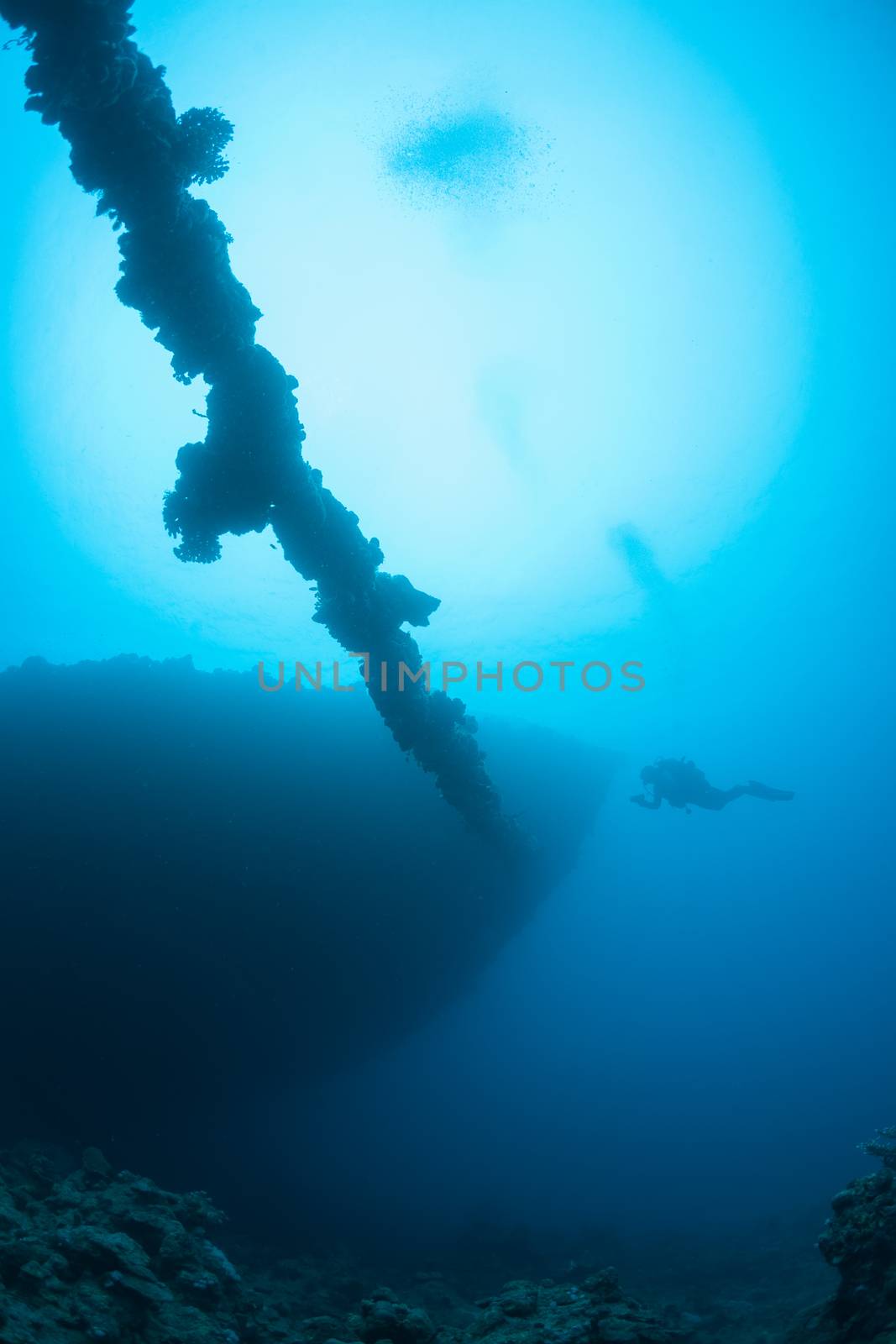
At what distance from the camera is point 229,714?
12.8 metres

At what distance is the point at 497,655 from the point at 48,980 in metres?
34.0

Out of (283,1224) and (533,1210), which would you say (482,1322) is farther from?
(533,1210)

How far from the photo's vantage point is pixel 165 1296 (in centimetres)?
465

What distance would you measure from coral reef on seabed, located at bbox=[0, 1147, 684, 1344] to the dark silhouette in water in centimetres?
→ 695

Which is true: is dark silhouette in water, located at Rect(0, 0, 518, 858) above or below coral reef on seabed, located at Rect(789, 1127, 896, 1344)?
above

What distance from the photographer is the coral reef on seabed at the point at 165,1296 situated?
4.10 meters

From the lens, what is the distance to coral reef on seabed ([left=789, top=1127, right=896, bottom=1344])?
3.65 metres

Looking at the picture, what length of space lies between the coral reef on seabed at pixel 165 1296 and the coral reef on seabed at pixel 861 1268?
1.46 metres

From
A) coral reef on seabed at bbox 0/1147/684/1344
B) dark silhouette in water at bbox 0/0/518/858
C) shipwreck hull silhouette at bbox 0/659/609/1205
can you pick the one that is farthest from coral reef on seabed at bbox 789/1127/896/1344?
shipwreck hull silhouette at bbox 0/659/609/1205

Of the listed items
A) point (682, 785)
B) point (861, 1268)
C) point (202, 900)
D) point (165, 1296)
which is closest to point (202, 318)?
point (165, 1296)

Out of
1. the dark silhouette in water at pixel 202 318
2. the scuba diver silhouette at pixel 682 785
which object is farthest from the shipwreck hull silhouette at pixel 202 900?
the scuba diver silhouette at pixel 682 785

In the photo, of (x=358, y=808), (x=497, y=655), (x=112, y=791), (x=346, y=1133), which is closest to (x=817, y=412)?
(x=497, y=655)

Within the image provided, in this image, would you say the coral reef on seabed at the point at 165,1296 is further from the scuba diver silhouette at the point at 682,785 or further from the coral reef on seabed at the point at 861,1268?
the scuba diver silhouette at the point at 682,785

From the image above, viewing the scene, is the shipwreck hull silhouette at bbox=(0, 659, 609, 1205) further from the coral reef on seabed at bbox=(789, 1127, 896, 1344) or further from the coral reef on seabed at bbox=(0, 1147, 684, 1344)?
the coral reef on seabed at bbox=(789, 1127, 896, 1344)
